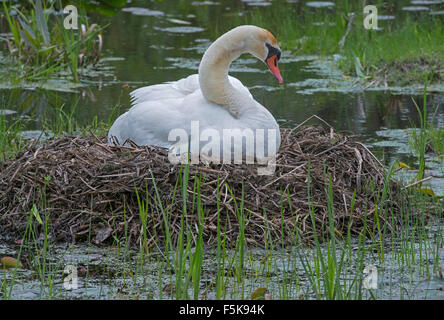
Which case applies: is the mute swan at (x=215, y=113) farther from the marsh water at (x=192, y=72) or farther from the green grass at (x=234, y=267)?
the marsh water at (x=192, y=72)

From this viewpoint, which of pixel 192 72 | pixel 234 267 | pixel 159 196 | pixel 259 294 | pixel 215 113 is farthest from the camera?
pixel 192 72

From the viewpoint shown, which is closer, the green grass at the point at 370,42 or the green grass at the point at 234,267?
the green grass at the point at 234,267

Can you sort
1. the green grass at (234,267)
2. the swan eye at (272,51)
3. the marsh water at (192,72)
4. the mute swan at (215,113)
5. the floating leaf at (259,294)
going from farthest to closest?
the swan eye at (272,51)
the mute swan at (215,113)
the marsh water at (192,72)
the floating leaf at (259,294)
the green grass at (234,267)

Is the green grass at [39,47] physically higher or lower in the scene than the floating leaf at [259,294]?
higher

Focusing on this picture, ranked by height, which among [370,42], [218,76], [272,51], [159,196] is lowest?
[159,196]

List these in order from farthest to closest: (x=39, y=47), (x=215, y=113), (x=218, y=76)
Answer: (x=39, y=47) → (x=218, y=76) → (x=215, y=113)

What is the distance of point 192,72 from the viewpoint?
400 inches

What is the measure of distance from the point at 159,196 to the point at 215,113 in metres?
0.88

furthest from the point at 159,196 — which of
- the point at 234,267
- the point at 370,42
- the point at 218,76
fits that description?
the point at 370,42

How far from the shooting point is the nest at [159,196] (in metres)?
5.02

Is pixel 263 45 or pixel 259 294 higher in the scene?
pixel 263 45

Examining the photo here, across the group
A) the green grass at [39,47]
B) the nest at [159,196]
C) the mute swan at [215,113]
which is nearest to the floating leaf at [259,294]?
the nest at [159,196]

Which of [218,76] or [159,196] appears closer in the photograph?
[159,196]

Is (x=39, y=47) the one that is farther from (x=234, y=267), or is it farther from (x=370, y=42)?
(x=234, y=267)
